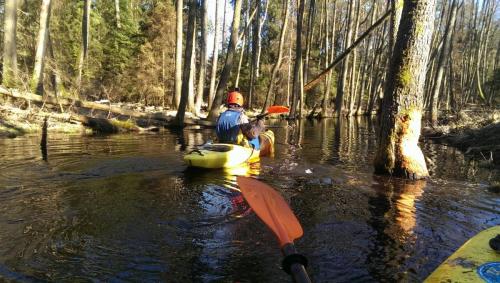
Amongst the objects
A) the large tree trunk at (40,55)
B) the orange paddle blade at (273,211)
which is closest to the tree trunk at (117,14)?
the large tree trunk at (40,55)

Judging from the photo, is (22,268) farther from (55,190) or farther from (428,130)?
(428,130)

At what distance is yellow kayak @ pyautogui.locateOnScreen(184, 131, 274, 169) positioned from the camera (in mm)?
7691

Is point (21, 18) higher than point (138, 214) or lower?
higher

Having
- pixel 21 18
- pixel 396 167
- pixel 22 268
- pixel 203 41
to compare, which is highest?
pixel 21 18

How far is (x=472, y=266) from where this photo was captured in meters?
2.72

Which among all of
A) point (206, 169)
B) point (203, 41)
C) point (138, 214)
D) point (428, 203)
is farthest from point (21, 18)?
point (428, 203)

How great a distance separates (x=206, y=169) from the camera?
7844mm

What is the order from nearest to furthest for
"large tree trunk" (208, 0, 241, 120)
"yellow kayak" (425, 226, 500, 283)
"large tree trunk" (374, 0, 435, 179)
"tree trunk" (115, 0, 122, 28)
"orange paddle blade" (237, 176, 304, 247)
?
"yellow kayak" (425, 226, 500, 283)
"orange paddle blade" (237, 176, 304, 247)
"large tree trunk" (374, 0, 435, 179)
"large tree trunk" (208, 0, 241, 120)
"tree trunk" (115, 0, 122, 28)

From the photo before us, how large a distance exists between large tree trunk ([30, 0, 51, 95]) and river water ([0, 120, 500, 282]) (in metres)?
8.18

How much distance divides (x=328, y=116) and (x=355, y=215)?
25.7 meters

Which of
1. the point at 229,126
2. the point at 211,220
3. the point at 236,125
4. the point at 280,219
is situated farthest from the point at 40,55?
the point at 280,219

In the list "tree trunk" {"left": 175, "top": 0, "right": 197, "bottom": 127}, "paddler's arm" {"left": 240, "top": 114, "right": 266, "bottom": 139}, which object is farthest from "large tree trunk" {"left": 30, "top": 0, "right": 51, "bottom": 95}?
"paddler's arm" {"left": 240, "top": 114, "right": 266, "bottom": 139}

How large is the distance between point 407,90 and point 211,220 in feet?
12.5

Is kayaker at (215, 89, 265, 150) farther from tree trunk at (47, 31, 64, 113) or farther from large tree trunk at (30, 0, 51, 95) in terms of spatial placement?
large tree trunk at (30, 0, 51, 95)
